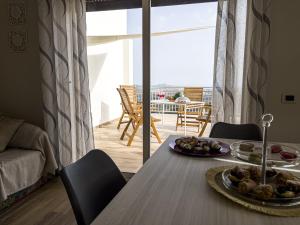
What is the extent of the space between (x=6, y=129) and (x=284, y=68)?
3089 millimetres

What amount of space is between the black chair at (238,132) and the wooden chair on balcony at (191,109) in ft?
9.57

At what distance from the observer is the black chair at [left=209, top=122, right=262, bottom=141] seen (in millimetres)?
2020

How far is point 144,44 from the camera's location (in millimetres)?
2857

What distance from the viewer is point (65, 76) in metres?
3.06

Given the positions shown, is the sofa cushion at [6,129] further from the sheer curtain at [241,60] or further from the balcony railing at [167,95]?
the balcony railing at [167,95]

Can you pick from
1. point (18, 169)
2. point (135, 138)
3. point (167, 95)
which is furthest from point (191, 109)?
point (18, 169)

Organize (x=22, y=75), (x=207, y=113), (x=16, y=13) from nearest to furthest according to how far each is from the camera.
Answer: (x=16, y=13) < (x=22, y=75) < (x=207, y=113)

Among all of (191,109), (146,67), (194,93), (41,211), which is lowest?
(41,211)

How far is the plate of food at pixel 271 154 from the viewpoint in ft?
4.36

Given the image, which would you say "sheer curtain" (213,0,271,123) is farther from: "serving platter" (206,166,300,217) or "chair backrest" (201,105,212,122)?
"serving platter" (206,166,300,217)

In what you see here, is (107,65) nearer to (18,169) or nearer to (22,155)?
(22,155)

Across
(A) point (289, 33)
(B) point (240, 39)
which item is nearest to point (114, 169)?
(B) point (240, 39)

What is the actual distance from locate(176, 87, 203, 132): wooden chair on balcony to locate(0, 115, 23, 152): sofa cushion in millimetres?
3089

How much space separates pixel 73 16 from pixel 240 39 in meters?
1.91
